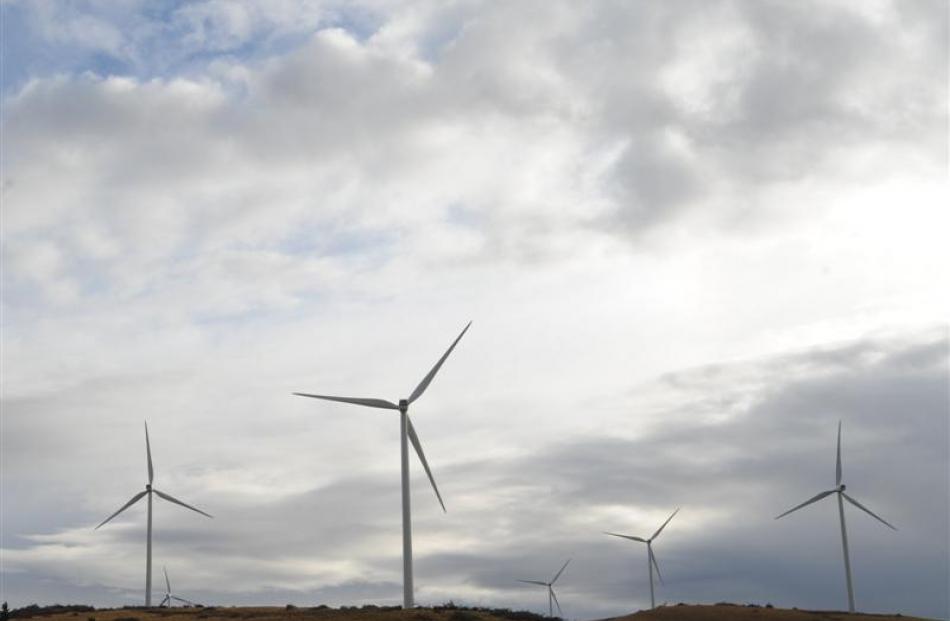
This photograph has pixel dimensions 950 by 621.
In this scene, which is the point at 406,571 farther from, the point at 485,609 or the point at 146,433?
the point at 146,433

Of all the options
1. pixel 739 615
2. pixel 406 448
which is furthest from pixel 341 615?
pixel 739 615

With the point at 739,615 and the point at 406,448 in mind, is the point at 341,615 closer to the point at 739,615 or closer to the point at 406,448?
the point at 406,448

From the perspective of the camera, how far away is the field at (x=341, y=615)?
106m

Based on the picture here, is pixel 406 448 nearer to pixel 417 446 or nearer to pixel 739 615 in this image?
pixel 417 446

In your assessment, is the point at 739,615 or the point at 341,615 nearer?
the point at 341,615

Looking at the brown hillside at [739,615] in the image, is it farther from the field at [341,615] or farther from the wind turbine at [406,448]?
the wind turbine at [406,448]

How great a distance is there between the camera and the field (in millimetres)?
106250

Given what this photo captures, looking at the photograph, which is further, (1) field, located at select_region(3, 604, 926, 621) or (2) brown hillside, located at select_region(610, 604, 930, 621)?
(2) brown hillside, located at select_region(610, 604, 930, 621)

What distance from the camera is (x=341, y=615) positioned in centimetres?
10775

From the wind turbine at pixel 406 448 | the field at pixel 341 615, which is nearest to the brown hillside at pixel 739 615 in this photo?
the field at pixel 341 615

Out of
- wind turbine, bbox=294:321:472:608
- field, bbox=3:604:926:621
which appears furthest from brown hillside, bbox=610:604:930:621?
wind turbine, bbox=294:321:472:608

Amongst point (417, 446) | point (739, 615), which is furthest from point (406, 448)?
point (739, 615)

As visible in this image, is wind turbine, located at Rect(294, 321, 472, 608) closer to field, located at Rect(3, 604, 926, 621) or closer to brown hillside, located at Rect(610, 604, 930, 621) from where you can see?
field, located at Rect(3, 604, 926, 621)

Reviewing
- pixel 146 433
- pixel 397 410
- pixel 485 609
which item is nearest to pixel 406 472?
pixel 397 410
